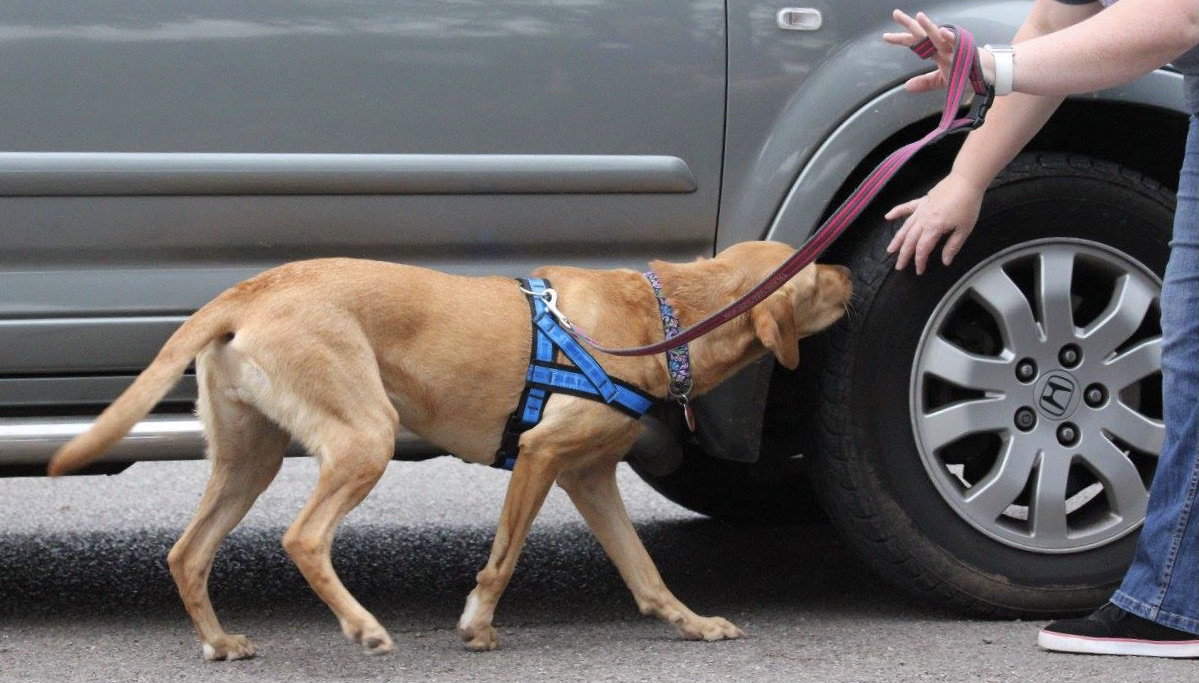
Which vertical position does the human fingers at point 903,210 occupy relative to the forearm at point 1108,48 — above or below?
below

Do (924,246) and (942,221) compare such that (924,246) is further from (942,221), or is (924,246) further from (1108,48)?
(1108,48)

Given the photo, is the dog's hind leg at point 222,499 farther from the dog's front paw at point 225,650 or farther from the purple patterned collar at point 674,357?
the purple patterned collar at point 674,357

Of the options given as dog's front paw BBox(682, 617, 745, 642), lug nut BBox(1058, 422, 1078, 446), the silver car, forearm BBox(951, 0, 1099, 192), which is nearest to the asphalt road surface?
dog's front paw BBox(682, 617, 745, 642)

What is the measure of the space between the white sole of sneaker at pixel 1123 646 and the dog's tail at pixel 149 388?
1857 millimetres

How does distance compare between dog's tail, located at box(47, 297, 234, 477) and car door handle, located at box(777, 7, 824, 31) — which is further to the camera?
car door handle, located at box(777, 7, 824, 31)

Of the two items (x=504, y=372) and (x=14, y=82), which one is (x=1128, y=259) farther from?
(x=14, y=82)

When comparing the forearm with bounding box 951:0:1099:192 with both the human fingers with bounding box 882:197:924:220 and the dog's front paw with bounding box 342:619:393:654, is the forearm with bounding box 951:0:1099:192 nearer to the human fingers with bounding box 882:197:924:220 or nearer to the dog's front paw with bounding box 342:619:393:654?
the human fingers with bounding box 882:197:924:220

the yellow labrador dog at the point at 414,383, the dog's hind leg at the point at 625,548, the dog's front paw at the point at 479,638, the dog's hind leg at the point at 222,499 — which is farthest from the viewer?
the dog's hind leg at the point at 625,548

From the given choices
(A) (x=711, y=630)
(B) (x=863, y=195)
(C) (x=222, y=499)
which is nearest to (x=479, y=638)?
(A) (x=711, y=630)

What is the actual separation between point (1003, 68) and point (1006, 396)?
2.79 feet

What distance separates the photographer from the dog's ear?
3.45 meters

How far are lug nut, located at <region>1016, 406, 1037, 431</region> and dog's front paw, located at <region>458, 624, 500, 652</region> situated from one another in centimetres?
127

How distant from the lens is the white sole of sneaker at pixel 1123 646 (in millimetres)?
3221

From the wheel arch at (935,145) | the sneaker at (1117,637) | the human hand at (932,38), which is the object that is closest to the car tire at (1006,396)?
the wheel arch at (935,145)
